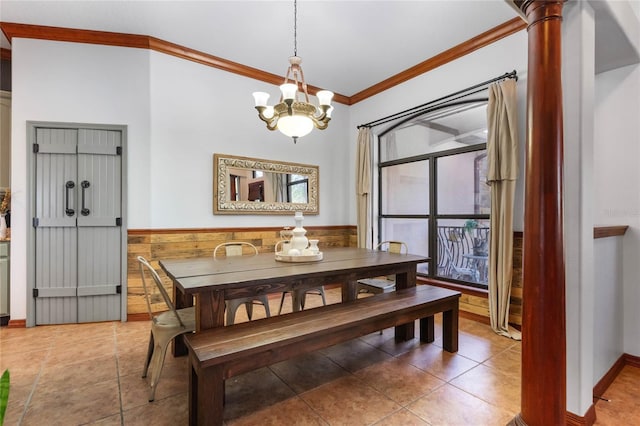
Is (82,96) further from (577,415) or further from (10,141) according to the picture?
(577,415)

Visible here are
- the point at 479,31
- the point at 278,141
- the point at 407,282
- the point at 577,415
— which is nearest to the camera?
the point at 577,415

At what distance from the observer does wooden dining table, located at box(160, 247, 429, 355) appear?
1.79 m

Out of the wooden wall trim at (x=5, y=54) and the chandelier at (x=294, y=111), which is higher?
the wooden wall trim at (x=5, y=54)

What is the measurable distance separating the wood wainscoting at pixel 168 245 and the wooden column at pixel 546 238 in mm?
3243

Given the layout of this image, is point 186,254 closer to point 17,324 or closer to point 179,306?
point 179,306

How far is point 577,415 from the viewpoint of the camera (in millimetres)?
1530

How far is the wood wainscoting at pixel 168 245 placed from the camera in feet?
11.0

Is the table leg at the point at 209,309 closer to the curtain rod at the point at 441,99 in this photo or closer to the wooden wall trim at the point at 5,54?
the curtain rod at the point at 441,99

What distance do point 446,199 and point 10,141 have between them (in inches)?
198

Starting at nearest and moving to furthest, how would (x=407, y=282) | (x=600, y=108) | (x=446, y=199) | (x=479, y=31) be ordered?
(x=600, y=108)
(x=407, y=282)
(x=479, y=31)
(x=446, y=199)

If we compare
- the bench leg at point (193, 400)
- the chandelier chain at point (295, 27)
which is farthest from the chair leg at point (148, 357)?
the chandelier chain at point (295, 27)

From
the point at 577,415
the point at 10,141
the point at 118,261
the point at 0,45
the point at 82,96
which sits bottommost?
the point at 577,415

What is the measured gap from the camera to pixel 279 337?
169 cm

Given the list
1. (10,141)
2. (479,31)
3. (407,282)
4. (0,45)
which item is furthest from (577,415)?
(0,45)
